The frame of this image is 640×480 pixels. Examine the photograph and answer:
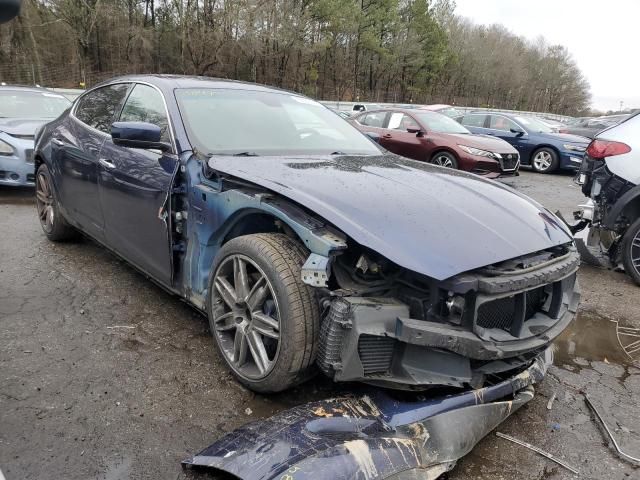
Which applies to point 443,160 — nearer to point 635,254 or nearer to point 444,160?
point 444,160

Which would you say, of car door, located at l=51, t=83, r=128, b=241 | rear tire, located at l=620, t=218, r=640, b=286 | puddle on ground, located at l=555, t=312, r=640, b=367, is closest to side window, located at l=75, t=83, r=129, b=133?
car door, located at l=51, t=83, r=128, b=241

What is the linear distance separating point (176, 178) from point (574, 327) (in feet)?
9.70

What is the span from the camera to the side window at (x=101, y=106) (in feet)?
12.3

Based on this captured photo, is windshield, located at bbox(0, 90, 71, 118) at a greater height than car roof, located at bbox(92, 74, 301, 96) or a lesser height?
lesser

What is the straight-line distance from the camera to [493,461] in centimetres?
213

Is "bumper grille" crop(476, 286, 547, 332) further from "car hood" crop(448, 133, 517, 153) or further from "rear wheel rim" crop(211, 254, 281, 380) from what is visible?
"car hood" crop(448, 133, 517, 153)

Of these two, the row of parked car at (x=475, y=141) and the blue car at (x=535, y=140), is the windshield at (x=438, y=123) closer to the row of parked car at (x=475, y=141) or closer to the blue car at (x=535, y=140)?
the row of parked car at (x=475, y=141)

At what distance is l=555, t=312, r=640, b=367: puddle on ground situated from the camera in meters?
3.14

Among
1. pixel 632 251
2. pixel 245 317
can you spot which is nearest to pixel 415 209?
pixel 245 317

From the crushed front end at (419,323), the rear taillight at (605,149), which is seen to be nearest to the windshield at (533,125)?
the rear taillight at (605,149)

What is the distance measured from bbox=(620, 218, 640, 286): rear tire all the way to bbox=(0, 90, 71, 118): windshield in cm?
793

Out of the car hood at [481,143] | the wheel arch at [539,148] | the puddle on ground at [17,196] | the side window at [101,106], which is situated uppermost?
the side window at [101,106]

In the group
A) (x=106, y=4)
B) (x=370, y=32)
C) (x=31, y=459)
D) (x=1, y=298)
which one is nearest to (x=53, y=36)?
(x=106, y=4)

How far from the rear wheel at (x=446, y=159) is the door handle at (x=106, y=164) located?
6756 mm
